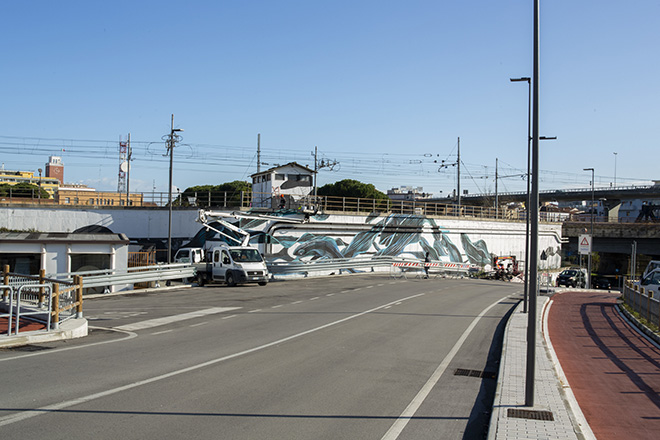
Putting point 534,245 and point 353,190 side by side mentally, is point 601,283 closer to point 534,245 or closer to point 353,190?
point 353,190

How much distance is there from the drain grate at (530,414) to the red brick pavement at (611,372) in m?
0.56

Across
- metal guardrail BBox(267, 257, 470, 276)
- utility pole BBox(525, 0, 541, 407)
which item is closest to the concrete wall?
metal guardrail BBox(267, 257, 470, 276)

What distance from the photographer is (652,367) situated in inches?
447

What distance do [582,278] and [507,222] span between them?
16.0 m

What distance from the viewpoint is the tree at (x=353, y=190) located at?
92062 mm

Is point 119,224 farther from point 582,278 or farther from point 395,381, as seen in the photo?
point 582,278

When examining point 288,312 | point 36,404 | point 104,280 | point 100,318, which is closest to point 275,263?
point 104,280

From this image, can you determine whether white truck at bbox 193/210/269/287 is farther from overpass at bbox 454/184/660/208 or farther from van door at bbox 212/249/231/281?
overpass at bbox 454/184/660/208

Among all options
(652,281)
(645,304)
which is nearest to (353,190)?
(652,281)

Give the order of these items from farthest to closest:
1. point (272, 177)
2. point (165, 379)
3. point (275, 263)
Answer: point (272, 177) → point (275, 263) → point (165, 379)

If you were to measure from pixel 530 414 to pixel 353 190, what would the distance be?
8645 centimetres

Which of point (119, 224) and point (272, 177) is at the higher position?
point (272, 177)

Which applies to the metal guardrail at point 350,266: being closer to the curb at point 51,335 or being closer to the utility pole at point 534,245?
the curb at point 51,335

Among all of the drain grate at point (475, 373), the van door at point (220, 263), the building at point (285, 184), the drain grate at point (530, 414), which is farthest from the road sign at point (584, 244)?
the drain grate at point (530, 414)
